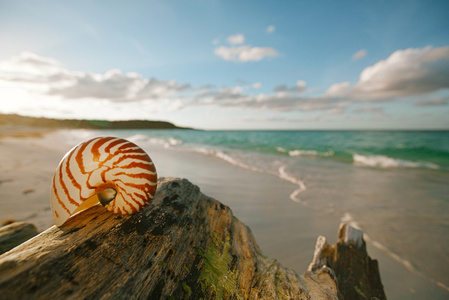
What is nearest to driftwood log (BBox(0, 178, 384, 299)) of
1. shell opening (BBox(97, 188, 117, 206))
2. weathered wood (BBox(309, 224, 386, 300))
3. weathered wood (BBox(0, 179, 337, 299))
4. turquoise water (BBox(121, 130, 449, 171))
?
weathered wood (BBox(0, 179, 337, 299))

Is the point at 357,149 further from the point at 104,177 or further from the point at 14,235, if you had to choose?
the point at 14,235

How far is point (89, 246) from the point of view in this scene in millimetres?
1604

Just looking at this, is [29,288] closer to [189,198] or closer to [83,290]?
[83,290]

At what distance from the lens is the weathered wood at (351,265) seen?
9.40 feet

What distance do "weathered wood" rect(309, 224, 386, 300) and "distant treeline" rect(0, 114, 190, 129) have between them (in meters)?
75.9

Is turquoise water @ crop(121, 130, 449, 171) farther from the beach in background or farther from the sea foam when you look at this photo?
the beach in background

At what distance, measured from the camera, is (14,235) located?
306 cm

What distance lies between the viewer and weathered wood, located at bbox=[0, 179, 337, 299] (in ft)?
4.25

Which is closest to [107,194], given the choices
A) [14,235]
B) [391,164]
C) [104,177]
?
[104,177]

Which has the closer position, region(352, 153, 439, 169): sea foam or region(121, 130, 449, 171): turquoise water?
region(352, 153, 439, 169): sea foam

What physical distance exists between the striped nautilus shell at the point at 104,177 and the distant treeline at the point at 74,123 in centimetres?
7425

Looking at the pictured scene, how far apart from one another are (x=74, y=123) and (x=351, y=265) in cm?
10383

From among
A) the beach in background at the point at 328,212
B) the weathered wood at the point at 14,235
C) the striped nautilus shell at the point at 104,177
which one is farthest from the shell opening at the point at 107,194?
the beach in background at the point at 328,212

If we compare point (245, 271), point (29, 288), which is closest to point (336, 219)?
point (245, 271)
